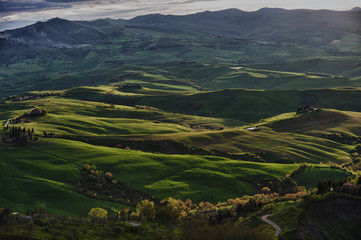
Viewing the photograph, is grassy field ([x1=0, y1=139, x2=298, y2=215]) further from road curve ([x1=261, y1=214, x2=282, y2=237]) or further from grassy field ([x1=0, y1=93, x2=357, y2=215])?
road curve ([x1=261, y1=214, x2=282, y2=237])

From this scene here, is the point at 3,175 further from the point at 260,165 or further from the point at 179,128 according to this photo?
the point at 179,128

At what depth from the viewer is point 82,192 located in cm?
9462

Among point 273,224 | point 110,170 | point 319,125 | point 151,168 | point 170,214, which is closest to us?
point 273,224

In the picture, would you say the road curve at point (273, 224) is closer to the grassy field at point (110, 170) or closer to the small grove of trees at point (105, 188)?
the grassy field at point (110, 170)

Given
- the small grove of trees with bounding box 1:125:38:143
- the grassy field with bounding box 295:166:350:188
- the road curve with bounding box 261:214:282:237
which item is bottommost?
the grassy field with bounding box 295:166:350:188

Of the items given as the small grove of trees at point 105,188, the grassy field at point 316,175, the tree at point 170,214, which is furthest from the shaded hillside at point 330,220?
the grassy field at point 316,175

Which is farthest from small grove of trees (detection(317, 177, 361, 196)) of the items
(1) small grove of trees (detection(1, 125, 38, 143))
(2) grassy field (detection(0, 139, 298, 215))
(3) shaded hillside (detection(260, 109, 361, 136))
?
(3) shaded hillside (detection(260, 109, 361, 136))

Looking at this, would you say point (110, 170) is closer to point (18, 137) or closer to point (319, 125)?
point (18, 137)

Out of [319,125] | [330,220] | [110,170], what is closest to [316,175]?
[330,220]

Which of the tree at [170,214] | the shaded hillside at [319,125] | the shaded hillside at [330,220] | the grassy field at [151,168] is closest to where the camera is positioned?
the shaded hillside at [330,220]

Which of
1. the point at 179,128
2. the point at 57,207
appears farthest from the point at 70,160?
the point at 179,128

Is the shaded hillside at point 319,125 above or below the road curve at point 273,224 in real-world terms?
below

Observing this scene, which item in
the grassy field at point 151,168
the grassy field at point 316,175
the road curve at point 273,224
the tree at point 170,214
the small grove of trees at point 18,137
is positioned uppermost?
the road curve at point 273,224

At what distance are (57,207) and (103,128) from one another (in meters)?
101
